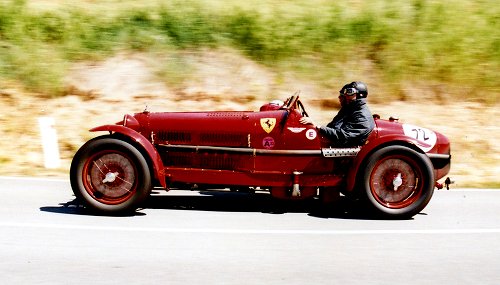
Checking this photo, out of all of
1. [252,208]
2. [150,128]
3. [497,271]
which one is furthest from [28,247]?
[497,271]

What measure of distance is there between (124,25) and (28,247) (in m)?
10.6

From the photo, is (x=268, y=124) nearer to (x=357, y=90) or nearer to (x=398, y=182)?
(x=357, y=90)

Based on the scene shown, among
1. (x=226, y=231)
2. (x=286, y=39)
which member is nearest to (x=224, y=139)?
(x=226, y=231)

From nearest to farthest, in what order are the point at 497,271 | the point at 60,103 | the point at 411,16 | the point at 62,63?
the point at 497,271 < the point at 60,103 < the point at 62,63 < the point at 411,16

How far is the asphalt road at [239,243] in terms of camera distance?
19.4ft

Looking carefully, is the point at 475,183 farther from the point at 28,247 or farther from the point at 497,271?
the point at 28,247

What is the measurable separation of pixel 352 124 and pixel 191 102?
693 centimetres

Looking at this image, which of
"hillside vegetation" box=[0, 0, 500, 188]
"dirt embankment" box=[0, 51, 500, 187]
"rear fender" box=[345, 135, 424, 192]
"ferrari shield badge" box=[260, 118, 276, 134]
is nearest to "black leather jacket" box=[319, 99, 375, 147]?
"rear fender" box=[345, 135, 424, 192]

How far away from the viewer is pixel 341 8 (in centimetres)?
1731

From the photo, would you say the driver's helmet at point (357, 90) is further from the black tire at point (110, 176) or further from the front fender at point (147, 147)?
the black tire at point (110, 176)

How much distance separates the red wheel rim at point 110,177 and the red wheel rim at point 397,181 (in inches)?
107

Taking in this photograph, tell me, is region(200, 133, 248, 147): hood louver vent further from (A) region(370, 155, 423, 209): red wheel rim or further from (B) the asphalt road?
(A) region(370, 155, 423, 209): red wheel rim

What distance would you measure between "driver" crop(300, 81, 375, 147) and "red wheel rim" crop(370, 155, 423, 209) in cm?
39

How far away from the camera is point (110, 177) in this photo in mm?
8117
